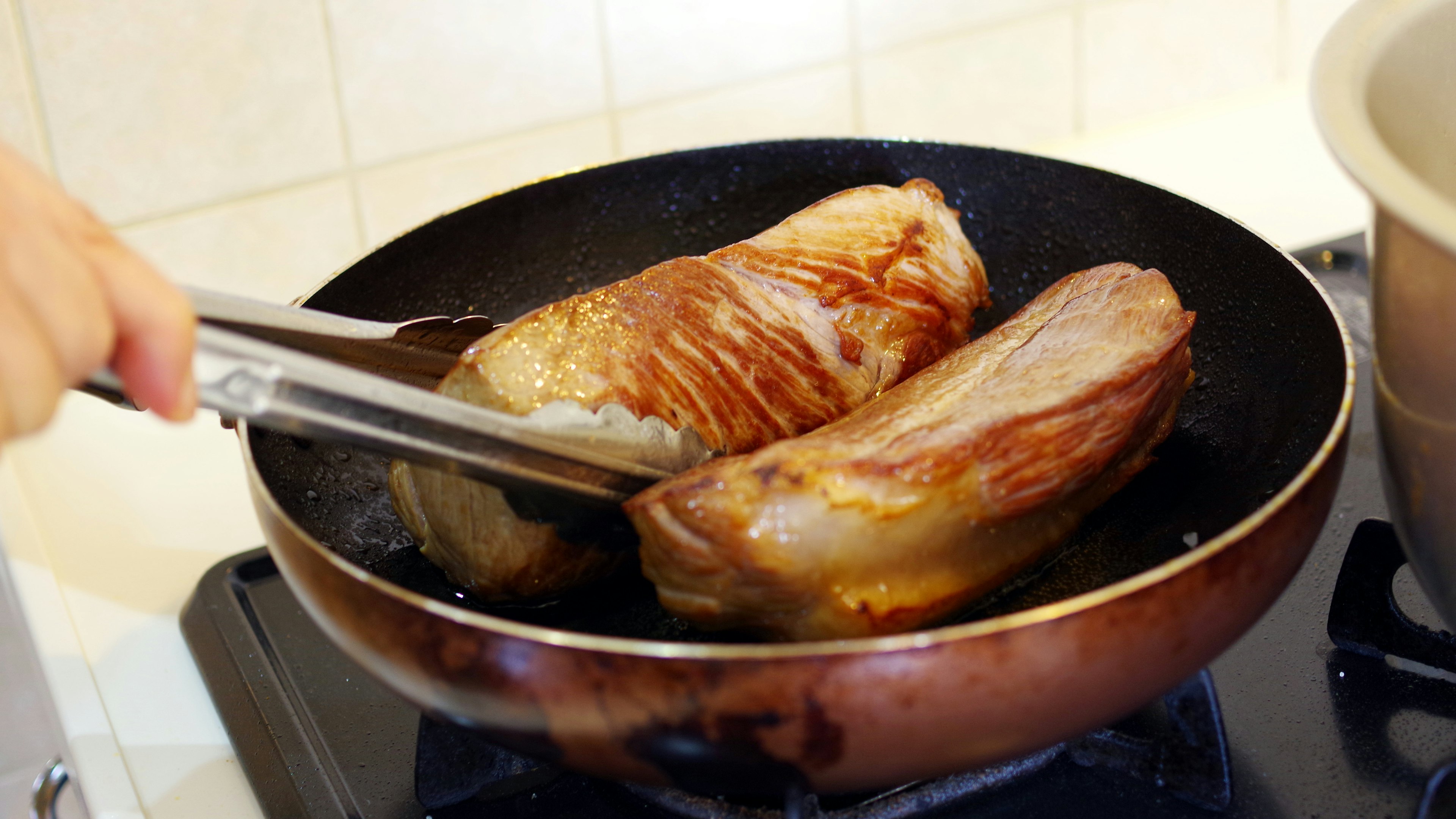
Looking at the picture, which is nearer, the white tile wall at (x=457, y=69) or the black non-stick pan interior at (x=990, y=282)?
the black non-stick pan interior at (x=990, y=282)

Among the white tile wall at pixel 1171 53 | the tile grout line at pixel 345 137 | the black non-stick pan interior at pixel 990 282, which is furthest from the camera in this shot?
the white tile wall at pixel 1171 53

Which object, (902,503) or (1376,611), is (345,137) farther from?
(1376,611)

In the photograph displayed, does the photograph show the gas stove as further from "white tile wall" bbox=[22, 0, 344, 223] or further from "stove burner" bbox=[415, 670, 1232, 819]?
"white tile wall" bbox=[22, 0, 344, 223]

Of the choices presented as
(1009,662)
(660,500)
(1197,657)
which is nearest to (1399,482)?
(1197,657)

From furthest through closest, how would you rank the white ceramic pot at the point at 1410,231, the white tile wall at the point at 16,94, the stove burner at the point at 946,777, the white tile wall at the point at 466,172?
the white tile wall at the point at 466,172
the white tile wall at the point at 16,94
the stove burner at the point at 946,777
the white ceramic pot at the point at 1410,231

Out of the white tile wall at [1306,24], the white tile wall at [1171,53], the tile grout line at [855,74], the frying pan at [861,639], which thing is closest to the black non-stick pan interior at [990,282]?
the frying pan at [861,639]

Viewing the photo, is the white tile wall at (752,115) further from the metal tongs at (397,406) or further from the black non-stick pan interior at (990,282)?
the metal tongs at (397,406)

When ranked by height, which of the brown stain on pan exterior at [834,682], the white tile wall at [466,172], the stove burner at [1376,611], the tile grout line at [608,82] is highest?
the tile grout line at [608,82]

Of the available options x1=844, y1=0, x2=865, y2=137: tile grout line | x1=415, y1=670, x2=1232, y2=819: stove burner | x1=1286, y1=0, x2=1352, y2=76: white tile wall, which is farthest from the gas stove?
x1=1286, y1=0, x2=1352, y2=76: white tile wall
